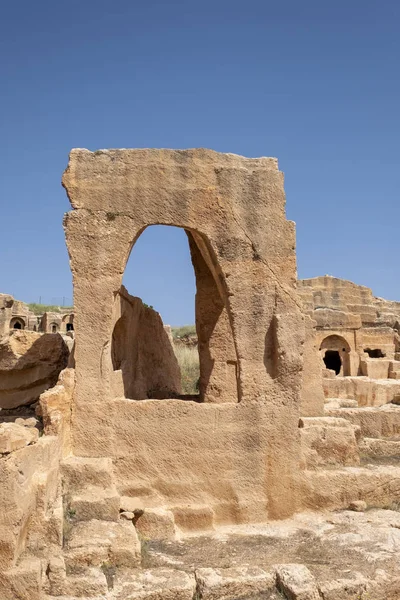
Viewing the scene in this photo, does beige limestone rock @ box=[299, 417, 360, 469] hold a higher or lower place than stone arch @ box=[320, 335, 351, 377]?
lower

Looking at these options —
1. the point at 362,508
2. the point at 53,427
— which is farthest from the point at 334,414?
the point at 53,427

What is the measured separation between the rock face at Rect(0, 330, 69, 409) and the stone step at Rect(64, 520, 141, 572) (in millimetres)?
2937

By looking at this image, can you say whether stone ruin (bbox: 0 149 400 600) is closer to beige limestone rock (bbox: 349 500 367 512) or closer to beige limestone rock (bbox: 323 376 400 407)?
beige limestone rock (bbox: 349 500 367 512)

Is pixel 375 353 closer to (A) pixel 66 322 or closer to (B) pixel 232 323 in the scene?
(B) pixel 232 323

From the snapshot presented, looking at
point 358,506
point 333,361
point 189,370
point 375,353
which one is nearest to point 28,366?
point 358,506

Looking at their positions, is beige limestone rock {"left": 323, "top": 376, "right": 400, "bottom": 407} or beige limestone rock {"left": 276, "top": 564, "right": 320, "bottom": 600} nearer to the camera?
beige limestone rock {"left": 276, "top": 564, "right": 320, "bottom": 600}

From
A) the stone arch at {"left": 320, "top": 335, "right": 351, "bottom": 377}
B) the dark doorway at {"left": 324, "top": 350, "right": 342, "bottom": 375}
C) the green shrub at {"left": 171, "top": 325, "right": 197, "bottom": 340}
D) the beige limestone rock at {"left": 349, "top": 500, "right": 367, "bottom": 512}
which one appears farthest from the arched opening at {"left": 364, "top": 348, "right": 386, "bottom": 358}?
the beige limestone rock at {"left": 349, "top": 500, "right": 367, "bottom": 512}

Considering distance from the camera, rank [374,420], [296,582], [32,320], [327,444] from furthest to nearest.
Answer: [32,320] < [374,420] < [327,444] < [296,582]

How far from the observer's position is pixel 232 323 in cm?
685

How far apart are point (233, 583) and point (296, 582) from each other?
19.2 inches

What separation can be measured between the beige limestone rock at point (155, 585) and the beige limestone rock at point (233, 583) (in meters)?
0.09

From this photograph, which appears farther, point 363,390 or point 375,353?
point 375,353

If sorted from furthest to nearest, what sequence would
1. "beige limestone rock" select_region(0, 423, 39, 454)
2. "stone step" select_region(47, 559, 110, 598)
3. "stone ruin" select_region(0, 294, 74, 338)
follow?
"stone ruin" select_region(0, 294, 74, 338) → "beige limestone rock" select_region(0, 423, 39, 454) → "stone step" select_region(47, 559, 110, 598)

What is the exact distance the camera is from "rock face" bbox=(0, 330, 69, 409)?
7.90m
